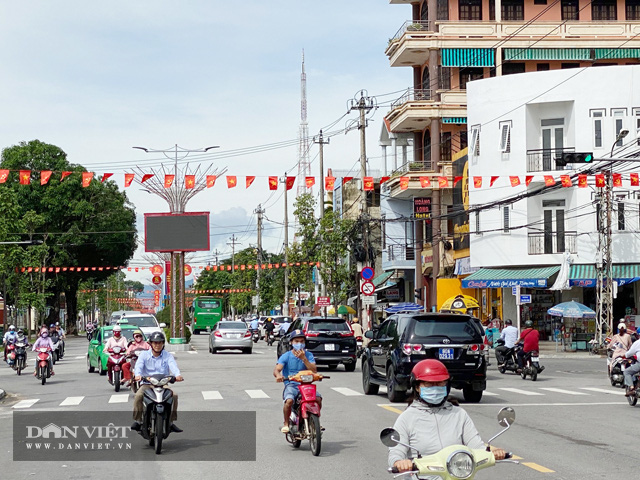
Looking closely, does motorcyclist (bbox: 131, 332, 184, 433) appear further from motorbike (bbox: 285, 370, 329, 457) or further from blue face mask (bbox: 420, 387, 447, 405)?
blue face mask (bbox: 420, 387, 447, 405)

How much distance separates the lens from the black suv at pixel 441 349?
2014 centimetres

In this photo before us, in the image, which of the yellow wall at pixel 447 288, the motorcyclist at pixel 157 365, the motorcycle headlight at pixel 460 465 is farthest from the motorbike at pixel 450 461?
the yellow wall at pixel 447 288

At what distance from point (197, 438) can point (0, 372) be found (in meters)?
22.5

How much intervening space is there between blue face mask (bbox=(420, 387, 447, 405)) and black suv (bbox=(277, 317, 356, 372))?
23.4 meters

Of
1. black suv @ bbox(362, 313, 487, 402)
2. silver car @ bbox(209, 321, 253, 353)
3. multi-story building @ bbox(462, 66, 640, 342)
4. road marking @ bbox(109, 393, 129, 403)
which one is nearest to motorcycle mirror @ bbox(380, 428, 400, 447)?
black suv @ bbox(362, 313, 487, 402)

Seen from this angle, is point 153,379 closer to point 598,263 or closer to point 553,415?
point 553,415

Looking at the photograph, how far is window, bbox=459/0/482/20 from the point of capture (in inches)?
2276

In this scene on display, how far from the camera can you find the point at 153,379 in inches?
526

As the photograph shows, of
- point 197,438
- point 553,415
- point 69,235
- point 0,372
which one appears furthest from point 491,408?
point 69,235

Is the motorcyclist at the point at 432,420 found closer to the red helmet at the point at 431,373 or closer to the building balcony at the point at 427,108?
the red helmet at the point at 431,373

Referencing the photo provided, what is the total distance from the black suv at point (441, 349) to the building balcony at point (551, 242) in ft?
87.7

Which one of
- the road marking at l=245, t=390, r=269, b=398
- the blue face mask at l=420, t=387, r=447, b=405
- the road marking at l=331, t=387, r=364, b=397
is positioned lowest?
the road marking at l=331, t=387, r=364, b=397

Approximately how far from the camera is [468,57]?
56.3m

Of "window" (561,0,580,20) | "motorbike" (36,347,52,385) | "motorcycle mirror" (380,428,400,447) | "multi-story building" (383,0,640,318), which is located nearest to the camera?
"motorcycle mirror" (380,428,400,447)
